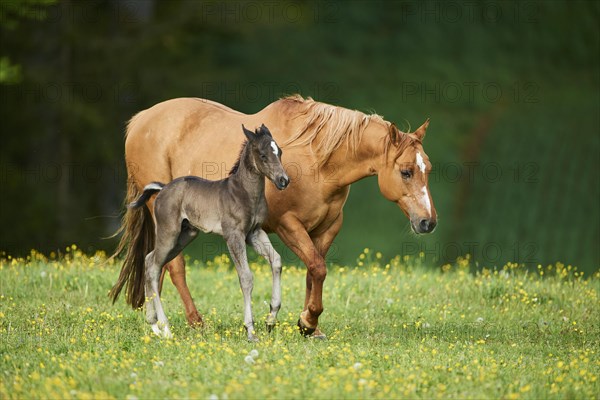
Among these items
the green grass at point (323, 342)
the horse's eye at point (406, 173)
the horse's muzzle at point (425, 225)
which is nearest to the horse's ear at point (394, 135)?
the horse's eye at point (406, 173)

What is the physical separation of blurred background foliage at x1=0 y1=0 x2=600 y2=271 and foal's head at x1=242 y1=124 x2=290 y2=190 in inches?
416

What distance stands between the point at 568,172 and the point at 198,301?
1763cm

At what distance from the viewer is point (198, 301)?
1223cm

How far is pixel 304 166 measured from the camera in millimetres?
10141

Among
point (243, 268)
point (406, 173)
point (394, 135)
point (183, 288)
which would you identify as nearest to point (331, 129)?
point (394, 135)

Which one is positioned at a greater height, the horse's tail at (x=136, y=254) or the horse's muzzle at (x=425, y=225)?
the horse's muzzle at (x=425, y=225)

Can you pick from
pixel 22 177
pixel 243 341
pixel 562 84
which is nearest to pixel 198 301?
pixel 243 341

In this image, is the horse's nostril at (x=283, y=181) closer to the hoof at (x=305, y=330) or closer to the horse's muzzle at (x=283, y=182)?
the horse's muzzle at (x=283, y=182)

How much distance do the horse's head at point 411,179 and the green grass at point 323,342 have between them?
120cm

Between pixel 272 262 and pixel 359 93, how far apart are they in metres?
24.2

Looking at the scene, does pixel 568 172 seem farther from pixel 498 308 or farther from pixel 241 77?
pixel 498 308

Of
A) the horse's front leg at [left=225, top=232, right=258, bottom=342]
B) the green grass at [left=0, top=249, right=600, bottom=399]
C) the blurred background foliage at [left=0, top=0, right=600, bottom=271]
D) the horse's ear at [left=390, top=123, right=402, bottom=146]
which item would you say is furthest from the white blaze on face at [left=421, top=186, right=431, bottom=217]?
the blurred background foliage at [left=0, top=0, right=600, bottom=271]

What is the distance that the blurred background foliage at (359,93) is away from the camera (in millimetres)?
24688

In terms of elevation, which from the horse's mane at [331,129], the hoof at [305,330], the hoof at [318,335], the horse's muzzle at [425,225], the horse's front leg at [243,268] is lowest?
the hoof at [318,335]
